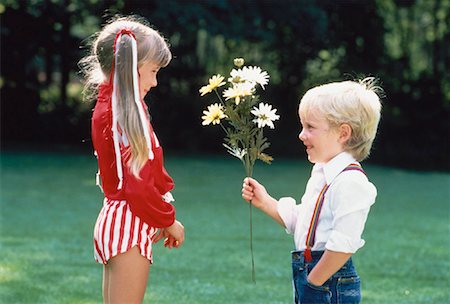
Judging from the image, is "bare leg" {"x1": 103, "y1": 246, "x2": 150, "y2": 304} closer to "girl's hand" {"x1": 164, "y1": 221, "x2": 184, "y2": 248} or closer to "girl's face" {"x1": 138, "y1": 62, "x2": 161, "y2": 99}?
"girl's hand" {"x1": 164, "y1": 221, "x2": 184, "y2": 248}

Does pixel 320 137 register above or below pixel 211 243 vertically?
above

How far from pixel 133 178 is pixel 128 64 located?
1.57 ft

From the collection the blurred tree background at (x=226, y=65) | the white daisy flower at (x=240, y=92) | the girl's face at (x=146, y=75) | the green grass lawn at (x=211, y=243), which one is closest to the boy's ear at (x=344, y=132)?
the white daisy flower at (x=240, y=92)

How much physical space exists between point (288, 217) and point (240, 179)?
9.55m

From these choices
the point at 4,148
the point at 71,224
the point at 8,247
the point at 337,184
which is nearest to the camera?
the point at 337,184

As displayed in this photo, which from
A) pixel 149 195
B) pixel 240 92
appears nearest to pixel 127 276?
pixel 149 195

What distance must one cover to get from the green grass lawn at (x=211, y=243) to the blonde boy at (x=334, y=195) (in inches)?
99.7

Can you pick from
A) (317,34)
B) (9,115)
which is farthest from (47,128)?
(317,34)

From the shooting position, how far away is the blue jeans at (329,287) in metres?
3.24

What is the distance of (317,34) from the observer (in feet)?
55.5

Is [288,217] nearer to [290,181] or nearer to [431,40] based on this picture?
[290,181]

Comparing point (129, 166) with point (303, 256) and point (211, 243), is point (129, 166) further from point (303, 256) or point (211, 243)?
point (211, 243)

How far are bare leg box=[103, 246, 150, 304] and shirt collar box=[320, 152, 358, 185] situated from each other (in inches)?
33.7

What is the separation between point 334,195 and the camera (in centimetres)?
321
